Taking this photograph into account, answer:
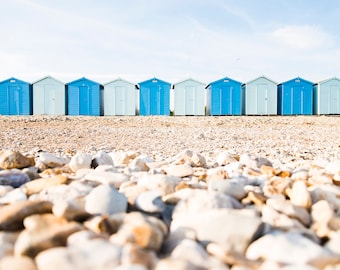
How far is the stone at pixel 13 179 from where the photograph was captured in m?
2.37

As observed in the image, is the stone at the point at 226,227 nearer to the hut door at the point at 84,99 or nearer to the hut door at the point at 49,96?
the hut door at the point at 84,99

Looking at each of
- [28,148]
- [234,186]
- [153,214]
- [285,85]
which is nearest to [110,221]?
[153,214]

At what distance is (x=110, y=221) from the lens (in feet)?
5.00

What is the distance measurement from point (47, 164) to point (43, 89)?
1294cm

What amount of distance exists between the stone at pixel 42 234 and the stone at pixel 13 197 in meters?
0.48

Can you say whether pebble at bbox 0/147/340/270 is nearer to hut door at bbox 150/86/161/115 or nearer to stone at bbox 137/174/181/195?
stone at bbox 137/174/181/195

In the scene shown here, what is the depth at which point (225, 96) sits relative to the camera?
1580cm

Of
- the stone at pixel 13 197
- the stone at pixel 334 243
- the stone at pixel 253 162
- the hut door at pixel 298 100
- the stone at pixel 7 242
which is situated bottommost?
the stone at pixel 334 243

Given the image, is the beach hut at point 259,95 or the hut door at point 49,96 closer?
the hut door at point 49,96

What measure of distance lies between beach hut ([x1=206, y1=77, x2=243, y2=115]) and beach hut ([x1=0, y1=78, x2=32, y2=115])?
283 inches

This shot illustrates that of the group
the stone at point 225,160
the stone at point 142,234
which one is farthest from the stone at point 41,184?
the stone at point 225,160

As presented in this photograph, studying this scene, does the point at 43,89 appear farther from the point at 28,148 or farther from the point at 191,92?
the point at 28,148

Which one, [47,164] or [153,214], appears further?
[47,164]

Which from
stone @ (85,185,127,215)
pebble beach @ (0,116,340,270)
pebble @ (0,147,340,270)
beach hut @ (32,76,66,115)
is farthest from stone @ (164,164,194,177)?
beach hut @ (32,76,66,115)
